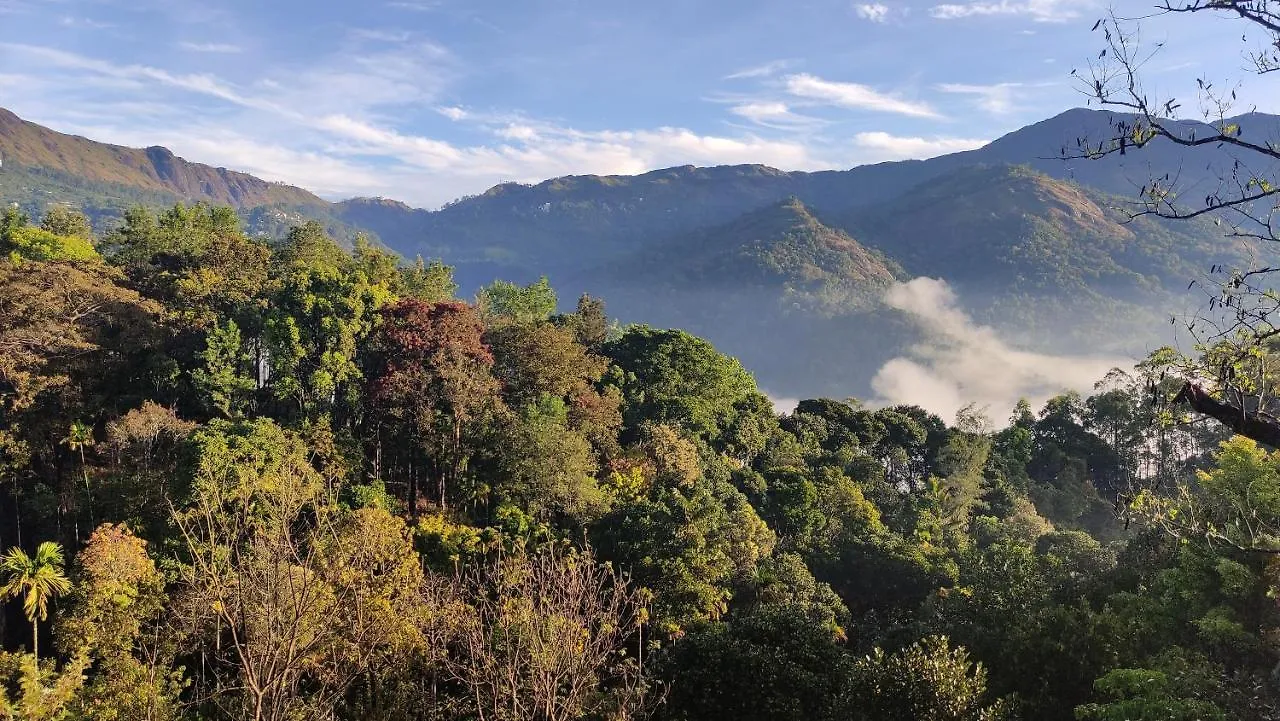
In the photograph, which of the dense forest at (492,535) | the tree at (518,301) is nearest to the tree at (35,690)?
the dense forest at (492,535)

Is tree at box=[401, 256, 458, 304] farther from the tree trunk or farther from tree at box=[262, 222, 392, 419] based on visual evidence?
the tree trunk

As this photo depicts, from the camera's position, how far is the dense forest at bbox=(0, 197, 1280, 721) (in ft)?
34.2

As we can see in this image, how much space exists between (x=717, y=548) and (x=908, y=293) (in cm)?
19452

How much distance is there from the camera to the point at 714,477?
28047 mm

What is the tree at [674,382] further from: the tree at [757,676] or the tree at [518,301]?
the tree at [757,676]

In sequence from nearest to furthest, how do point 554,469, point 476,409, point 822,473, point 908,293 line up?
point 554,469 < point 476,409 < point 822,473 < point 908,293

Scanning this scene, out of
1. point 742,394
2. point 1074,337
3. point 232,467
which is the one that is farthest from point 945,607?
point 1074,337

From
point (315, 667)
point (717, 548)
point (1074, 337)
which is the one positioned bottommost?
point (315, 667)

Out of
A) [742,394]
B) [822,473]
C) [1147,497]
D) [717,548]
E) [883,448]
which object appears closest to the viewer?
[1147,497]

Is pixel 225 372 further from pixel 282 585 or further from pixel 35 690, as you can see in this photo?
pixel 282 585

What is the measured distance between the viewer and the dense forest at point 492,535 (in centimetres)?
1041

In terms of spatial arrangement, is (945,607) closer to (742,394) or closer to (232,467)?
(232,467)

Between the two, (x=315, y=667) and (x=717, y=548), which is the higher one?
(x=717, y=548)

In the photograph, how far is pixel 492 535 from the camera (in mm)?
18844
